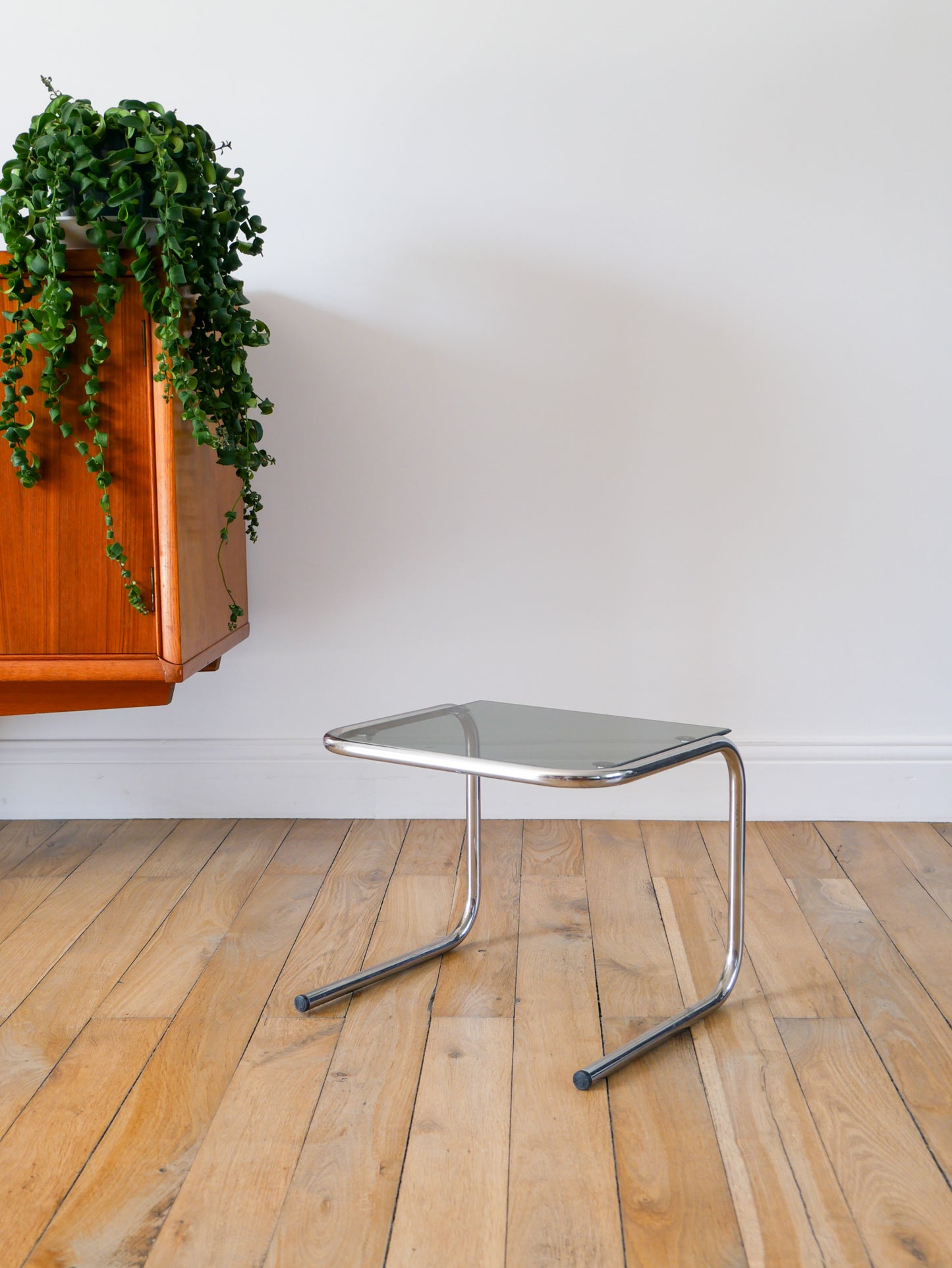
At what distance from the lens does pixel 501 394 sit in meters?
2.17

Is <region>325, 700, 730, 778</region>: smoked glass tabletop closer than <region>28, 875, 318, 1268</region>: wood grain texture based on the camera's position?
No

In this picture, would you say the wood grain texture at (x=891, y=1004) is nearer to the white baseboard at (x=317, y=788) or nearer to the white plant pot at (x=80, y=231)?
the white baseboard at (x=317, y=788)

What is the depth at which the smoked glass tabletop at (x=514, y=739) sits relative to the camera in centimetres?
119

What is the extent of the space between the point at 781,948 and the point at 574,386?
3.91 ft

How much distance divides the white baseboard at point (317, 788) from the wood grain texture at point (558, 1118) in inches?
22.4

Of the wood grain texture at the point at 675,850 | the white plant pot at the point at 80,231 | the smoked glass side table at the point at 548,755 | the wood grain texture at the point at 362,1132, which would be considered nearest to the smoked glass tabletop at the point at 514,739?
the smoked glass side table at the point at 548,755

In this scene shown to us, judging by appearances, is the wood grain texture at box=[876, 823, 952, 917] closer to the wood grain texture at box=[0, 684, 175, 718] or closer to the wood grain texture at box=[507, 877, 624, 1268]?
the wood grain texture at box=[507, 877, 624, 1268]

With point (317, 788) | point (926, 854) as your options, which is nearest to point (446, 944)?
point (317, 788)

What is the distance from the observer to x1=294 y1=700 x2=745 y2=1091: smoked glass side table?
1.17 metres

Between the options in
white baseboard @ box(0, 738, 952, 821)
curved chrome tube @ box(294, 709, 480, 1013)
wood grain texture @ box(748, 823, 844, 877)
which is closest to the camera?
curved chrome tube @ box(294, 709, 480, 1013)

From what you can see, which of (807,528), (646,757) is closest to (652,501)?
(807,528)

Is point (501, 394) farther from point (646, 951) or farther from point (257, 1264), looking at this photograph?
point (257, 1264)

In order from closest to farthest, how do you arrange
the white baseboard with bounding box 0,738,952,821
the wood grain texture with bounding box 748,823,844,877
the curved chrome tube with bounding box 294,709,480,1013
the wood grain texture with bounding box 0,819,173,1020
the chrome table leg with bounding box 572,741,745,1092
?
1. the chrome table leg with bounding box 572,741,745,1092
2. the curved chrome tube with bounding box 294,709,480,1013
3. the wood grain texture with bounding box 0,819,173,1020
4. the wood grain texture with bounding box 748,823,844,877
5. the white baseboard with bounding box 0,738,952,821

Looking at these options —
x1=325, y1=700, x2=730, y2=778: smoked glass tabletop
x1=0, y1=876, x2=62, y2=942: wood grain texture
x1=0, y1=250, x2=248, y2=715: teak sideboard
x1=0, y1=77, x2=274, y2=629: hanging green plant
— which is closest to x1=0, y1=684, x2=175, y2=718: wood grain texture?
x1=0, y1=250, x2=248, y2=715: teak sideboard
